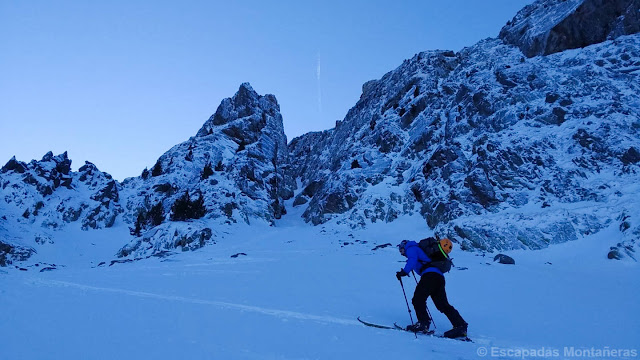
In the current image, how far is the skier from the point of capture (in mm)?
6926

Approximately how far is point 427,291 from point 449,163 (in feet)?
101

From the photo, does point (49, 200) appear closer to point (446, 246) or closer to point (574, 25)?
point (446, 246)

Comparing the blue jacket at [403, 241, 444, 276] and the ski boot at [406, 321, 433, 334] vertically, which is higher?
the blue jacket at [403, 241, 444, 276]

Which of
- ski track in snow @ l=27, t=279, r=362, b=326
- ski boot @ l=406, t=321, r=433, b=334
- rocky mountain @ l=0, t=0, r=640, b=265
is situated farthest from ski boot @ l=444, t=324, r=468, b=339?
rocky mountain @ l=0, t=0, r=640, b=265

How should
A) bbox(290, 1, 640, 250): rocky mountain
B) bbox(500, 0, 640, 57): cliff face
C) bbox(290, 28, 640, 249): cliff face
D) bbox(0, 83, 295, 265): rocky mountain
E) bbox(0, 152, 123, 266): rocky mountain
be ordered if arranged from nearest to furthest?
1. bbox(290, 1, 640, 250): rocky mountain
2. bbox(290, 28, 640, 249): cliff face
3. bbox(500, 0, 640, 57): cliff face
4. bbox(0, 83, 295, 265): rocky mountain
5. bbox(0, 152, 123, 266): rocky mountain

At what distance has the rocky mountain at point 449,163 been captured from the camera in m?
25.5

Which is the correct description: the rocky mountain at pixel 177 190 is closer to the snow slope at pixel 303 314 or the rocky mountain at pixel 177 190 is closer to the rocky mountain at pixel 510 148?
the rocky mountain at pixel 510 148

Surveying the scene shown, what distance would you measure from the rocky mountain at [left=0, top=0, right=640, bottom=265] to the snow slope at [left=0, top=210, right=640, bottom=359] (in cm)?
1089

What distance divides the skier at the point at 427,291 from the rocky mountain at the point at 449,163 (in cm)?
1580

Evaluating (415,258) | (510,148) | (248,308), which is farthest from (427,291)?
(510,148)

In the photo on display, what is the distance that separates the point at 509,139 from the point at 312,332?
31.9m

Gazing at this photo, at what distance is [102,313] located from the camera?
24.3 feet

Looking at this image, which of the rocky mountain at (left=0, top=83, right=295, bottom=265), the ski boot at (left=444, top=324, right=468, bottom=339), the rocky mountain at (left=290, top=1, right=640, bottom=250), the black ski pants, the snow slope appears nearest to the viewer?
the snow slope

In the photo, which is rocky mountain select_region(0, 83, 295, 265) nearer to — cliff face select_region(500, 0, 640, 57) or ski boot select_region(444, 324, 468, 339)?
ski boot select_region(444, 324, 468, 339)
